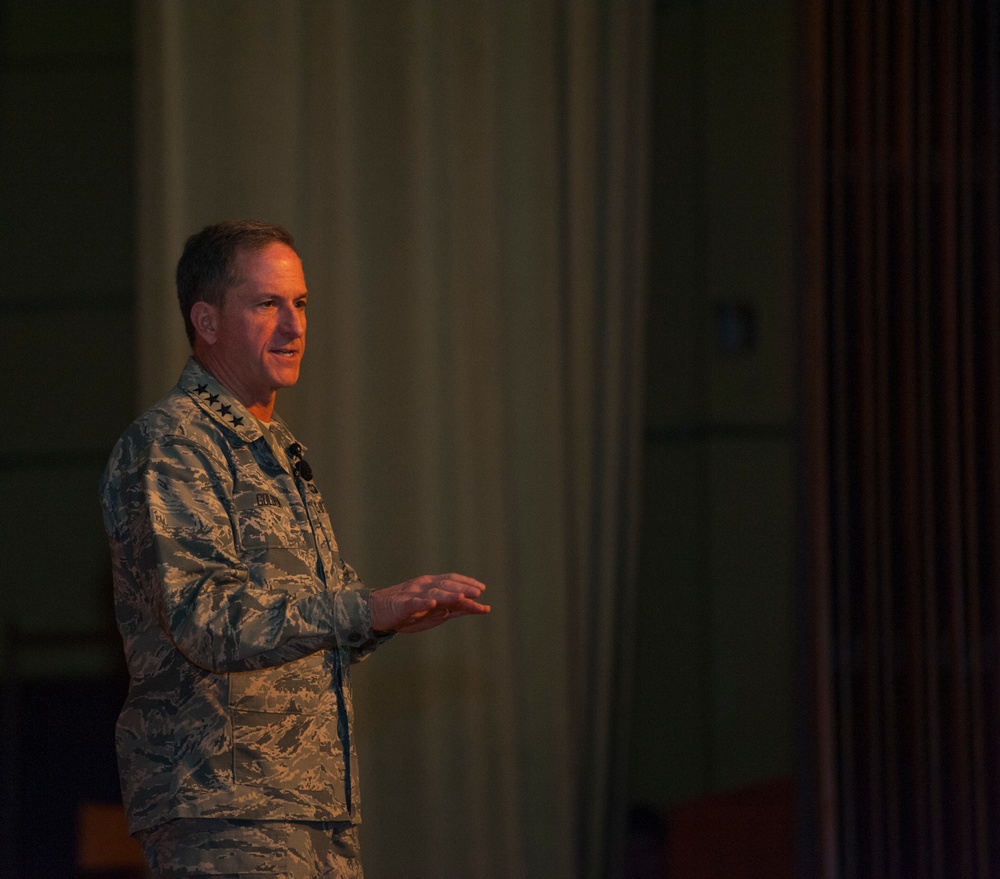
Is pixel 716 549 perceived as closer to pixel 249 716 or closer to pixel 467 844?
pixel 467 844

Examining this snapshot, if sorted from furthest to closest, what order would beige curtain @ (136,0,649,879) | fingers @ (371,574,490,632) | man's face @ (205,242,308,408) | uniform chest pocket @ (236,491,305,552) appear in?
1. beige curtain @ (136,0,649,879)
2. man's face @ (205,242,308,408)
3. uniform chest pocket @ (236,491,305,552)
4. fingers @ (371,574,490,632)

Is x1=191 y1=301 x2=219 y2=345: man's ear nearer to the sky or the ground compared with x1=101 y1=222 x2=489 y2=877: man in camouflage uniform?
nearer to the sky

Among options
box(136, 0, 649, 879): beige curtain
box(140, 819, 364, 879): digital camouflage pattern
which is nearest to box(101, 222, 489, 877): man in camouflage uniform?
box(140, 819, 364, 879): digital camouflage pattern

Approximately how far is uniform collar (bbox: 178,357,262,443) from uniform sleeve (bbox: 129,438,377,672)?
0.31ft

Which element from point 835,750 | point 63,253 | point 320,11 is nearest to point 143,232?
point 320,11

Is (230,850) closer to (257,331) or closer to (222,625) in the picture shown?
(222,625)

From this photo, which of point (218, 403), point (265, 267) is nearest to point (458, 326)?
point (265, 267)

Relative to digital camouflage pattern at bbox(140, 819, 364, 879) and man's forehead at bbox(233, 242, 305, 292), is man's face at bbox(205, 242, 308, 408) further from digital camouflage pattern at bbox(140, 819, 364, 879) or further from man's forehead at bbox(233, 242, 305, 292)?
digital camouflage pattern at bbox(140, 819, 364, 879)

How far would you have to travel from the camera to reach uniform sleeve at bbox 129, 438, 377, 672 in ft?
5.15

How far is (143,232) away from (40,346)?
1.10 m

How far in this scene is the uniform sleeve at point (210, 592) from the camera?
157 centimetres

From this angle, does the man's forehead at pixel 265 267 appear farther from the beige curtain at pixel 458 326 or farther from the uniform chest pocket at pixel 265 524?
the beige curtain at pixel 458 326

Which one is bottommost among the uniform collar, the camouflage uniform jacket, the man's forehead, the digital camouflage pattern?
the digital camouflage pattern

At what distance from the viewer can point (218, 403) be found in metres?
1.81
